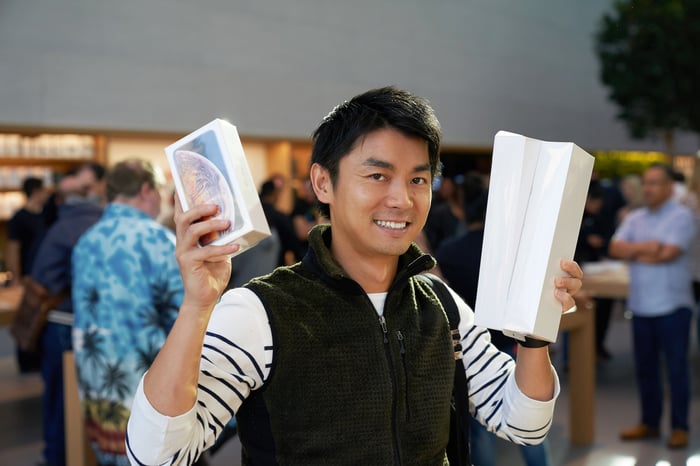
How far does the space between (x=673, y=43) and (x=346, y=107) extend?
59.0 feet

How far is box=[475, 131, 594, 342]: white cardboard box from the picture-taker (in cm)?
146

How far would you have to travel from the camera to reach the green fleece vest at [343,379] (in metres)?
1.55

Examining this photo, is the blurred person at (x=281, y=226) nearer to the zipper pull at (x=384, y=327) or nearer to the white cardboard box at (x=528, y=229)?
the zipper pull at (x=384, y=327)

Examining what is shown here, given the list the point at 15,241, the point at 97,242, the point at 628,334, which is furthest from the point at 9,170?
the point at 628,334

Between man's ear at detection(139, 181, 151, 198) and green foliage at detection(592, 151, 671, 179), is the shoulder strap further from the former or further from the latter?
green foliage at detection(592, 151, 671, 179)

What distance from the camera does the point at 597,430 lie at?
5641 millimetres

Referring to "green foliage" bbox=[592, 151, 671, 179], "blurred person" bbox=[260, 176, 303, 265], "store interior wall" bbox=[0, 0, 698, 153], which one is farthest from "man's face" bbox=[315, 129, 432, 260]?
"green foliage" bbox=[592, 151, 671, 179]

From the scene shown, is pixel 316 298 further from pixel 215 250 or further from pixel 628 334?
pixel 628 334

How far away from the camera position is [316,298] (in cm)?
163

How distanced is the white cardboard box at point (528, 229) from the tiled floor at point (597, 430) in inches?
147

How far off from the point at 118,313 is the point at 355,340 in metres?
2.04

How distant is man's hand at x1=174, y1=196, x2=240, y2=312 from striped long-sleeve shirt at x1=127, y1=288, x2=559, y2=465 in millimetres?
168

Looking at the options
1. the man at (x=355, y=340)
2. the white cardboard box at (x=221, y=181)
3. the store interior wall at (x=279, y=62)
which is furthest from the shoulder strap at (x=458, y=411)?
the store interior wall at (x=279, y=62)

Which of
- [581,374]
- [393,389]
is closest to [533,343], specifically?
[393,389]
